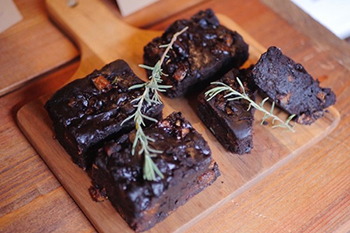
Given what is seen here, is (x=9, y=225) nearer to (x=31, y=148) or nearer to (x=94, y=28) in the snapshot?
(x=31, y=148)

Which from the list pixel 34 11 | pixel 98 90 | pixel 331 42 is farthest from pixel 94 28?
pixel 331 42

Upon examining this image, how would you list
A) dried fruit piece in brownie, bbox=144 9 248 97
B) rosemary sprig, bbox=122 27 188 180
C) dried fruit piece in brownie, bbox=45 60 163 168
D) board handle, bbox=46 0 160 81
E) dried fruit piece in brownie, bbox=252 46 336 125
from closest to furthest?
rosemary sprig, bbox=122 27 188 180 < dried fruit piece in brownie, bbox=45 60 163 168 < dried fruit piece in brownie, bbox=252 46 336 125 < dried fruit piece in brownie, bbox=144 9 248 97 < board handle, bbox=46 0 160 81

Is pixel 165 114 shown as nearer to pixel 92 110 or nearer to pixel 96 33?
pixel 92 110

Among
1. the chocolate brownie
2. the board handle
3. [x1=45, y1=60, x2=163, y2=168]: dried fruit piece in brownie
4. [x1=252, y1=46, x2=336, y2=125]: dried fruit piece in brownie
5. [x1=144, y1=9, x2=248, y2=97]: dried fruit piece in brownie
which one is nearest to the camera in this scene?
[x1=45, y1=60, x2=163, y2=168]: dried fruit piece in brownie

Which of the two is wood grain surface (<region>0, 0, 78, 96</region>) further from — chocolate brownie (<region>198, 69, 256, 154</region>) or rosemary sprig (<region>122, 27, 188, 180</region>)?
chocolate brownie (<region>198, 69, 256, 154</region>)

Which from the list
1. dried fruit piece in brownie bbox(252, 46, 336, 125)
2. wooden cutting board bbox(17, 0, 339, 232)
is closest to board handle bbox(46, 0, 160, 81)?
wooden cutting board bbox(17, 0, 339, 232)

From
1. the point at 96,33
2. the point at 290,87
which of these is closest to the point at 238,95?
the point at 290,87
